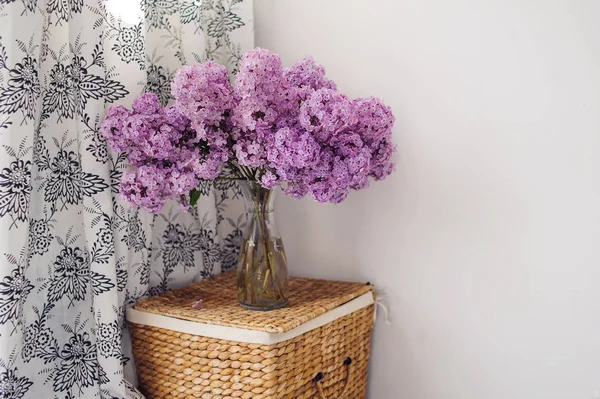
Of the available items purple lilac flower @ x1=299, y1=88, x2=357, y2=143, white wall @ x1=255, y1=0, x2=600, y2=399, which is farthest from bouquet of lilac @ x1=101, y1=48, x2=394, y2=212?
white wall @ x1=255, y1=0, x2=600, y2=399

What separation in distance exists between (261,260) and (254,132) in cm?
30

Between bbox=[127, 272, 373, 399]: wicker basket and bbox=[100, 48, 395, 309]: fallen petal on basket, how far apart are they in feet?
0.82

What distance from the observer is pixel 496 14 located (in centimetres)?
134

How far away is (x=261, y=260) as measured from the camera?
134 cm

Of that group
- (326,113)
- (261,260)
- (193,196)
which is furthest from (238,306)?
(326,113)

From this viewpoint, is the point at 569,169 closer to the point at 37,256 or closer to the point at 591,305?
the point at 591,305

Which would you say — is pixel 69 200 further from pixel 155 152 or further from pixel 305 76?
pixel 305 76

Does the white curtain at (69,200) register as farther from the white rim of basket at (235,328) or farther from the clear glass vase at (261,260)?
the clear glass vase at (261,260)

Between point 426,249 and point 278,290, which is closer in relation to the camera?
Result: point 278,290

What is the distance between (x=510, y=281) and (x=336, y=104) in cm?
59

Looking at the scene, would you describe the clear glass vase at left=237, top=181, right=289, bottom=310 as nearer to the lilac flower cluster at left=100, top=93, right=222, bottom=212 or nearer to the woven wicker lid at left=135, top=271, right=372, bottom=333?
the woven wicker lid at left=135, top=271, right=372, bottom=333

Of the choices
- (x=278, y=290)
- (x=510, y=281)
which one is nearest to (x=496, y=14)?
(x=510, y=281)

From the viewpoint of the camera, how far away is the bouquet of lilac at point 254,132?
113 centimetres

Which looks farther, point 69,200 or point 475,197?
point 475,197
